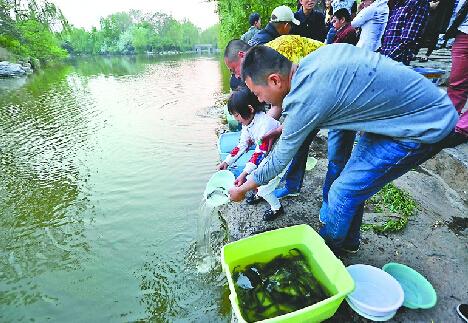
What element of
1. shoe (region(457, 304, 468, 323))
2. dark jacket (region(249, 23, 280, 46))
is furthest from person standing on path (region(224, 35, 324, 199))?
shoe (region(457, 304, 468, 323))

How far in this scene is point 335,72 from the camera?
1.61m

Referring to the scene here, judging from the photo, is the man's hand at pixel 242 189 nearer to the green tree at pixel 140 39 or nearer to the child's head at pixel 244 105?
the child's head at pixel 244 105

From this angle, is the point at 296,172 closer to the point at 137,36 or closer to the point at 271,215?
the point at 271,215

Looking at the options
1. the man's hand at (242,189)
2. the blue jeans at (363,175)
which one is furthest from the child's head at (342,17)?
the man's hand at (242,189)

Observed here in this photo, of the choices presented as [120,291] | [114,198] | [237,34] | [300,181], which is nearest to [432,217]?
[300,181]

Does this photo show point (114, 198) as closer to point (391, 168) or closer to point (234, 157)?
point (234, 157)

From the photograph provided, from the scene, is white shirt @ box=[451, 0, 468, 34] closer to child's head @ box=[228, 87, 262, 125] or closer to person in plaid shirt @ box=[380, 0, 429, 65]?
person in plaid shirt @ box=[380, 0, 429, 65]

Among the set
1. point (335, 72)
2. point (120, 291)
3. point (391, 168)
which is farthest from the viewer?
point (120, 291)

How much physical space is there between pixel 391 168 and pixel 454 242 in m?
1.31

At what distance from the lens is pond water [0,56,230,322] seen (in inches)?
120

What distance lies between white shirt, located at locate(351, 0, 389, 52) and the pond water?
349 cm

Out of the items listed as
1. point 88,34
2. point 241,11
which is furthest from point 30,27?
point 88,34

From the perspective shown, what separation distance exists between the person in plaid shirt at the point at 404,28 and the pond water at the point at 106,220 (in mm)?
3413

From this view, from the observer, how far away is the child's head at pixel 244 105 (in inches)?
112
